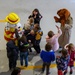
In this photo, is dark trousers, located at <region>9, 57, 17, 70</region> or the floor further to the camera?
the floor

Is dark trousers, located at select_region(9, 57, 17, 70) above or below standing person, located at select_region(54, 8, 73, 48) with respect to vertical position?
below

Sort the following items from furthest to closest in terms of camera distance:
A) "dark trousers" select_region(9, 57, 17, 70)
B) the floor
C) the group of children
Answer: the floor, "dark trousers" select_region(9, 57, 17, 70), the group of children

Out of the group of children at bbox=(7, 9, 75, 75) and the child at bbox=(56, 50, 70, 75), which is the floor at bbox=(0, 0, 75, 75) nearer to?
the group of children at bbox=(7, 9, 75, 75)

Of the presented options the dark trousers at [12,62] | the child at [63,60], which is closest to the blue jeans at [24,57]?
the dark trousers at [12,62]

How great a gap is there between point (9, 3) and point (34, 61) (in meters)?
5.15

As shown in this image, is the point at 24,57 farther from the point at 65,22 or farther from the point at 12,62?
the point at 65,22

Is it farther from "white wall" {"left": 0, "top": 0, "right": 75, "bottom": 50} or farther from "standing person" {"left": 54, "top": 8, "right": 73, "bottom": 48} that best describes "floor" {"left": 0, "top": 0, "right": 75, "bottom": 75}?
"standing person" {"left": 54, "top": 8, "right": 73, "bottom": 48}

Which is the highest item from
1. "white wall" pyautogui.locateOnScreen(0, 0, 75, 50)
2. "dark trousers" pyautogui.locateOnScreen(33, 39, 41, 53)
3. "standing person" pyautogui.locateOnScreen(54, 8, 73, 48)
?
"white wall" pyautogui.locateOnScreen(0, 0, 75, 50)

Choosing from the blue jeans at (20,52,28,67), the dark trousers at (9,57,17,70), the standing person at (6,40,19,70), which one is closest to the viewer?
the standing person at (6,40,19,70)

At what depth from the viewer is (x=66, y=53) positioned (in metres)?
6.07

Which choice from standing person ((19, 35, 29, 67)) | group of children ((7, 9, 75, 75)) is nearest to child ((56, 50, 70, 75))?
group of children ((7, 9, 75, 75))

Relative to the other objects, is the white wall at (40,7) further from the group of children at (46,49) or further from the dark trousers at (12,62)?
the dark trousers at (12,62)

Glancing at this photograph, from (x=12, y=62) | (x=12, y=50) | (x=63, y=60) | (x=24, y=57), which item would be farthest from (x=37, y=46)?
(x=63, y=60)

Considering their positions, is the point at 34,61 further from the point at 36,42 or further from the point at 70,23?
the point at 70,23
